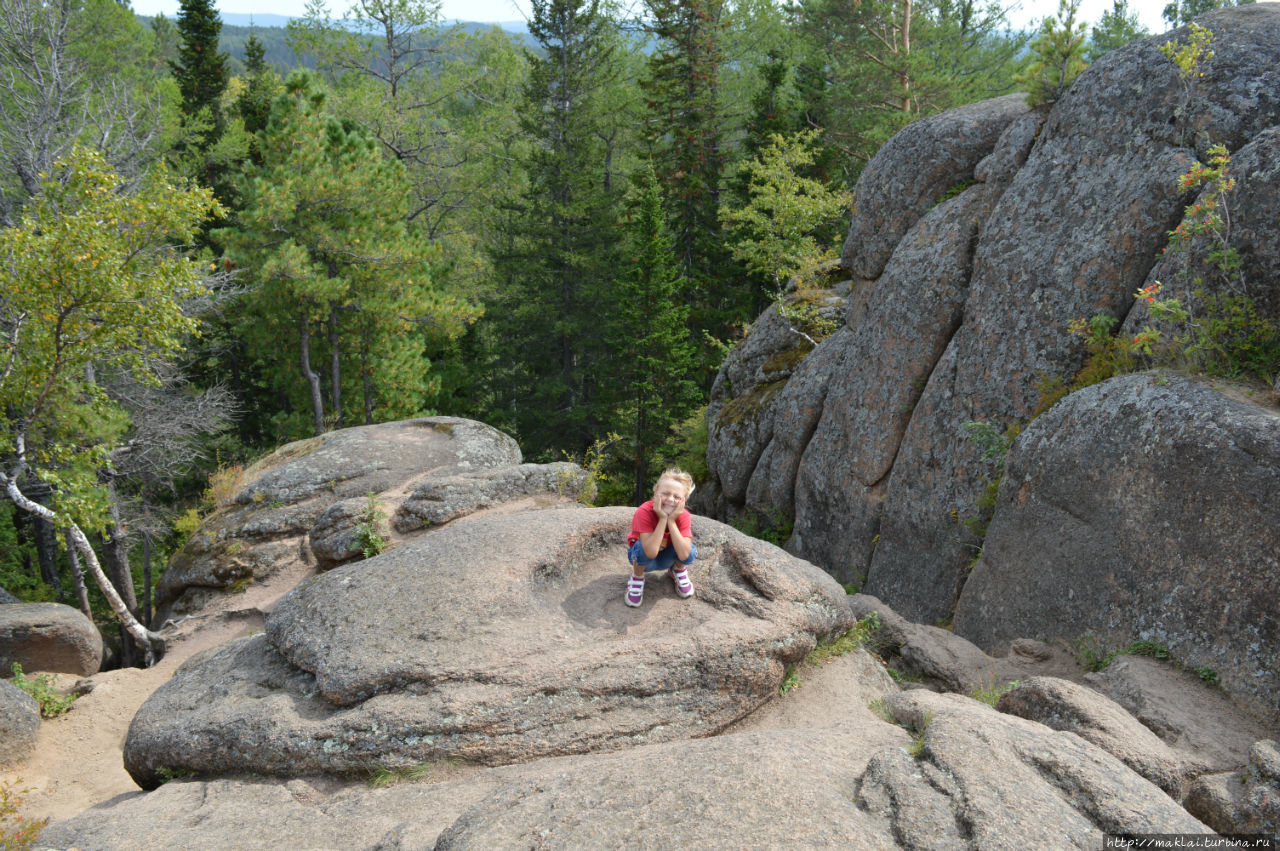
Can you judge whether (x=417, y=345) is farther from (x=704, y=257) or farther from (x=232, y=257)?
(x=704, y=257)

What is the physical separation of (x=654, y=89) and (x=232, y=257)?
19.9 meters

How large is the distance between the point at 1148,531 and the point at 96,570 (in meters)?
16.0

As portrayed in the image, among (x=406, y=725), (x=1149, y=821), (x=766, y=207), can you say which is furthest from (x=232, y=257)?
(x=1149, y=821)

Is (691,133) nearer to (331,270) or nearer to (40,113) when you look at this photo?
(331,270)

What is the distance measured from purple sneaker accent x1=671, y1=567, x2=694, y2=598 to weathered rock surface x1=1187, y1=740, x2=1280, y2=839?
4.23 m

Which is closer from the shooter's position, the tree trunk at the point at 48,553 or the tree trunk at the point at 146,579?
the tree trunk at the point at 48,553

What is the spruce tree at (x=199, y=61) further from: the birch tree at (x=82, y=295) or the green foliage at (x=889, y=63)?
the green foliage at (x=889, y=63)

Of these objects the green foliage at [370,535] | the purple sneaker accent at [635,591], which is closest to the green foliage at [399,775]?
the purple sneaker accent at [635,591]

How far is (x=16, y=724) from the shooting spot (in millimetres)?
9789

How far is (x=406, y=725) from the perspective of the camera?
19.9 ft

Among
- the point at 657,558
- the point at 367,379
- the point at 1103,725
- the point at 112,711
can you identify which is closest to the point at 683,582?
the point at 657,558

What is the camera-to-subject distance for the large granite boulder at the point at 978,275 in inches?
411

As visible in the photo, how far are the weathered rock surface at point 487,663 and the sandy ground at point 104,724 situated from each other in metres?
2.63

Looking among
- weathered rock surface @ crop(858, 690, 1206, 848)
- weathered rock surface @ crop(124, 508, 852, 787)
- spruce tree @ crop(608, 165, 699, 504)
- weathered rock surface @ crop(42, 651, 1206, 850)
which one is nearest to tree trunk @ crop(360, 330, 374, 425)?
spruce tree @ crop(608, 165, 699, 504)
